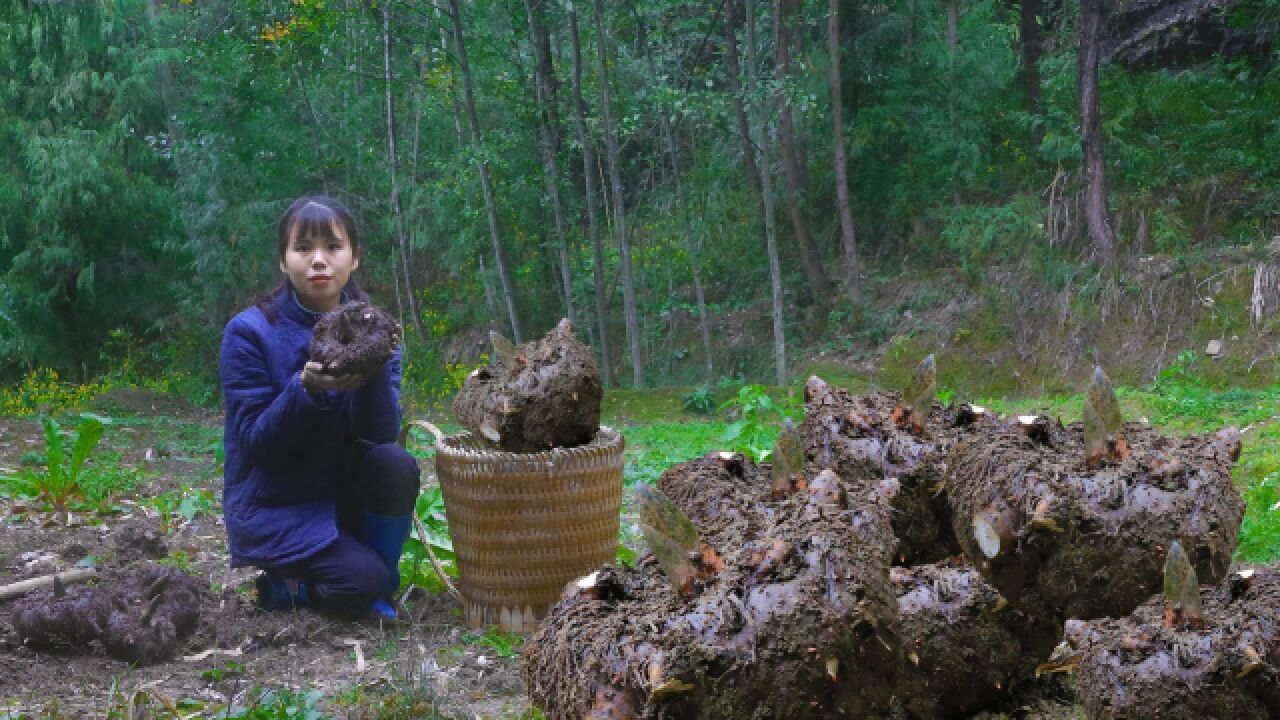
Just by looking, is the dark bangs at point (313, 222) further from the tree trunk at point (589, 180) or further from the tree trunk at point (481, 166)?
the tree trunk at point (481, 166)

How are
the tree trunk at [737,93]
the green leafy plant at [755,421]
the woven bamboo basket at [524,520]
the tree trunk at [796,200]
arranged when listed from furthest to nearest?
the tree trunk at [796,200]
the tree trunk at [737,93]
the green leafy plant at [755,421]
the woven bamboo basket at [524,520]

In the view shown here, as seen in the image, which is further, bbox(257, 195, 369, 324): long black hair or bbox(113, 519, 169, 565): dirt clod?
bbox(113, 519, 169, 565): dirt clod

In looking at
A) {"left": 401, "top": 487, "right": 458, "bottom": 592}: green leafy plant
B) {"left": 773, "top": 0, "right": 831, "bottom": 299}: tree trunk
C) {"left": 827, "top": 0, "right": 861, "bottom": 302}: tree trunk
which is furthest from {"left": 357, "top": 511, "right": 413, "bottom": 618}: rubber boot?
{"left": 827, "top": 0, "right": 861, "bottom": 302}: tree trunk

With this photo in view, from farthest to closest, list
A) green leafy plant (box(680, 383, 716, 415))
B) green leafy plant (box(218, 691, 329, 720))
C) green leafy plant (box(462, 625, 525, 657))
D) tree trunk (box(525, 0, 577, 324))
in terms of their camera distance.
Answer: tree trunk (box(525, 0, 577, 324)), green leafy plant (box(680, 383, 716, 415)), green leafy plant (box(462, 625, 525, 657)), green leafy plant (box(218, 691, 329, 720))

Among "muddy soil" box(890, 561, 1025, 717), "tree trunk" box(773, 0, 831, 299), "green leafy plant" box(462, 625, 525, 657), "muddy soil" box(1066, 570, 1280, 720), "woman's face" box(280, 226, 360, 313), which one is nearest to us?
"muddy soil" box(1066, 570, 1280, 720)

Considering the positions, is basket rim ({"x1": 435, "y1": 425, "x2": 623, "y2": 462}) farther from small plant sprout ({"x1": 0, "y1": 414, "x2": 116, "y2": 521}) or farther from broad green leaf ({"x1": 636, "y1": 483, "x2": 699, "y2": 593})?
small plant sprout ({"x1": 0, "y1": 414, "x2": 116, "y2": 521})

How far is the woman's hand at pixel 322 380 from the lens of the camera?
3398 mm

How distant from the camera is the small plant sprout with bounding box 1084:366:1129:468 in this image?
274 centimetres

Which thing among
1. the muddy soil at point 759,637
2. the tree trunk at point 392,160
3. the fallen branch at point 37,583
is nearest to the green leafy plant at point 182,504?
the fallen branch at point 37,583

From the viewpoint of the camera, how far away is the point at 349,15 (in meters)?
11.4

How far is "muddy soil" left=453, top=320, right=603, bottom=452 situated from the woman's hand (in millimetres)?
525

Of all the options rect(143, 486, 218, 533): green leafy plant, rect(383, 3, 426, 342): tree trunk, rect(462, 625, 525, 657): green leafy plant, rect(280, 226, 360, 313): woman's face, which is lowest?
rect(462, 625, 525, 657): green leafy plant

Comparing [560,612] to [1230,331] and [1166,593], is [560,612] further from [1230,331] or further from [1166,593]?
[1230,331]

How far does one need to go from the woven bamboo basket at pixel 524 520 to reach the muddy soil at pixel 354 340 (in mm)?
495
